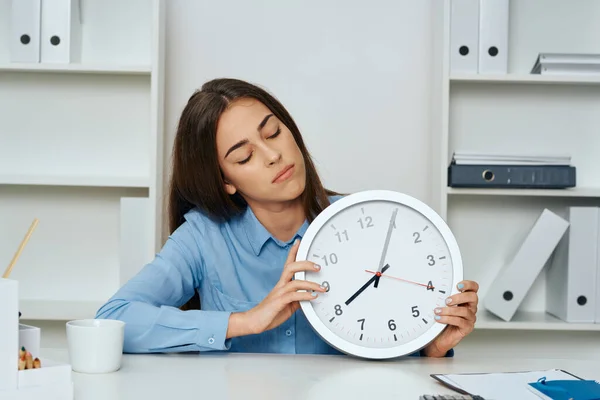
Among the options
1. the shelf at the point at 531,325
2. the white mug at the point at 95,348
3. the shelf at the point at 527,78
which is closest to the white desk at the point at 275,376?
the white mug at the point at 95,348

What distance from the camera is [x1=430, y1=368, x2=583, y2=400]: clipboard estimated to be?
1176mm

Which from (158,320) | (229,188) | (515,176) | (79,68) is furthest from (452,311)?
(79,68)

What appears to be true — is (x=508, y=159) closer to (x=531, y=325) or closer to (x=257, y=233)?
(x=531, y=325)

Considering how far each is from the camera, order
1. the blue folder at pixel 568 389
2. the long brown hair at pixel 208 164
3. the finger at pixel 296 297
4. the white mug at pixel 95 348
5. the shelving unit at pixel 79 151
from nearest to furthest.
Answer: the blue folder at pixel 568 389, the white mug at pixel 95 348, the finger at pixel 296 297, the long brown hair at pixel 208 164, the shelving unit at pixel 79 151

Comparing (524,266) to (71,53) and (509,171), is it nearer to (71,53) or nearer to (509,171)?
(509,171)

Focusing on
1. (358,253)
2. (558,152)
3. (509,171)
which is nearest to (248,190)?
(358,253)

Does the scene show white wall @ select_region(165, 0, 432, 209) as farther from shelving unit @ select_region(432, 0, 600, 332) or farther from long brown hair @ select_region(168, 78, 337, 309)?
long brown hair @ select_region(168, 78, 337, 309)

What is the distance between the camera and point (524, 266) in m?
2.72

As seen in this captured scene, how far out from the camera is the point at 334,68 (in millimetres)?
2943

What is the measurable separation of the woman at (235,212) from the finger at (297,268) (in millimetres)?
185

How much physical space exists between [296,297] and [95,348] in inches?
14.9

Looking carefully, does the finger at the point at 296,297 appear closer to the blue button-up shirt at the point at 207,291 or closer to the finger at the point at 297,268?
the finger at the point at 297,268

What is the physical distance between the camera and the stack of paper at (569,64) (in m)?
2.69

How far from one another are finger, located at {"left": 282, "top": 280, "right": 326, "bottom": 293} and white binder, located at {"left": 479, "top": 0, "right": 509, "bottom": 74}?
5.14 ft
